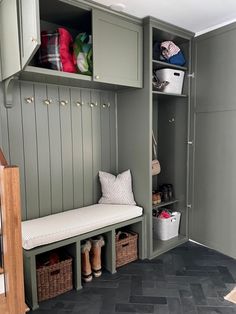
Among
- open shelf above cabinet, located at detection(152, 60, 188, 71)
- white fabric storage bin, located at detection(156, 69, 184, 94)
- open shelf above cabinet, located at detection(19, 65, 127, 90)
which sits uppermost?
open shelf above cabinet, located at detection(152, 60, 188, 71)

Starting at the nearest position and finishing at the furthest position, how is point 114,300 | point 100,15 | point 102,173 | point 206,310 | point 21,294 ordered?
1. point 21,294
2. point 206,310
3. point 114,300
4. point 100,15
5. point 102,173

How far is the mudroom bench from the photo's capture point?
1891 mm

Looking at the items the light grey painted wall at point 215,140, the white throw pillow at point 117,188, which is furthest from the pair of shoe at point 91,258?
the light grey painted wall at point 215,140

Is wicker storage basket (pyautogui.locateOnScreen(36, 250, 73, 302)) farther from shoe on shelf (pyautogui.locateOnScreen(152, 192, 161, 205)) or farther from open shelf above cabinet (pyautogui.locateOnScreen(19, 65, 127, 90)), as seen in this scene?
open shelf above cabinet (pyautogui.locateOnScreen(19, 65, 127, 90))

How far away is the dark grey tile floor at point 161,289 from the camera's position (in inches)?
74.7

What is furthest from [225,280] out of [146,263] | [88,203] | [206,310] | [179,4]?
[179,4]

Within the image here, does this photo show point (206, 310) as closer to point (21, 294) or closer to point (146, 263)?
point (146, 263)

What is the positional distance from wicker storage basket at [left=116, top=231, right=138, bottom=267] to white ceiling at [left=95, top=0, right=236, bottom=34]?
6.67 ft

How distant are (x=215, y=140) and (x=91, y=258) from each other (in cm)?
165

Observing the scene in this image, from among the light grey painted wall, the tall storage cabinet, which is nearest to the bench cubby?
the tall storage cabinet

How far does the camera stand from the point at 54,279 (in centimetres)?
204

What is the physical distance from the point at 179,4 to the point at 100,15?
646 millimetres

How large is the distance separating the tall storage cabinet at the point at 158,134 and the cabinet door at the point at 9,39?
1.17 metres

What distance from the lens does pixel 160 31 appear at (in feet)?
8.27
